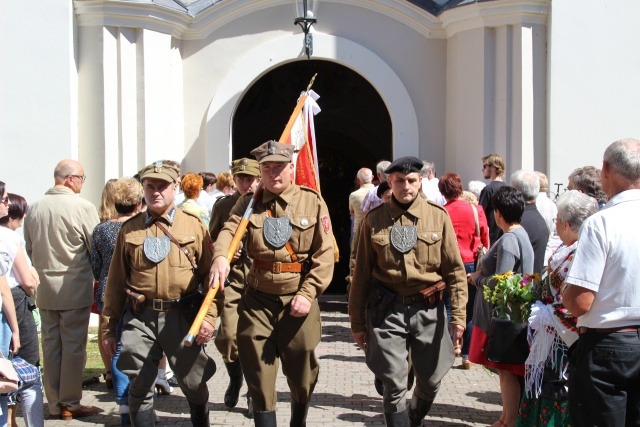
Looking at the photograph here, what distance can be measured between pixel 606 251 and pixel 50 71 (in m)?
8.03

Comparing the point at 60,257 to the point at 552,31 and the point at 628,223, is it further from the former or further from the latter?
the point at 552,31

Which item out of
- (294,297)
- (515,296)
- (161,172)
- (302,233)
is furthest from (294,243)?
(515,296)

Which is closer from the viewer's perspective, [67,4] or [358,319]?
[358,319]

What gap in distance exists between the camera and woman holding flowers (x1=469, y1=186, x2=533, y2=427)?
5648 mm

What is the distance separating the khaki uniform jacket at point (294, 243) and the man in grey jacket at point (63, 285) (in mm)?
1834

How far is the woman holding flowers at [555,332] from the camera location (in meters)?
4.55

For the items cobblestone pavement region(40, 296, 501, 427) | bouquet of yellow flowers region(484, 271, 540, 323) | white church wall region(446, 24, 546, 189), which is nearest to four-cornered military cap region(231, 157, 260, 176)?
cobblestone pavement region(40, 296, 501, 427)

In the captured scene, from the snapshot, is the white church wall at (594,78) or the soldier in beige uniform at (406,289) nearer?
the soldier in beige uniform at (406,289)

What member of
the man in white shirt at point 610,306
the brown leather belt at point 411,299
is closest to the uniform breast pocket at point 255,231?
the brown leather belt at point 411,299

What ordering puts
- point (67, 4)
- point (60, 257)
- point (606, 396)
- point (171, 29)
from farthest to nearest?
point (171, 29) → point (67, 4) → point (60, 257) → point (606, 396)

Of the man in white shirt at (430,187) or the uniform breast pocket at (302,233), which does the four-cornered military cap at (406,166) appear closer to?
the uniform breast pocket at (302,233)

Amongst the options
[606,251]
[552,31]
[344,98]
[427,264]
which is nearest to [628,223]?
[606,251]

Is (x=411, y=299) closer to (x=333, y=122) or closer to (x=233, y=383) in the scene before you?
(x=233, y=383)

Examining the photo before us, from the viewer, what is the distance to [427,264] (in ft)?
17.2
